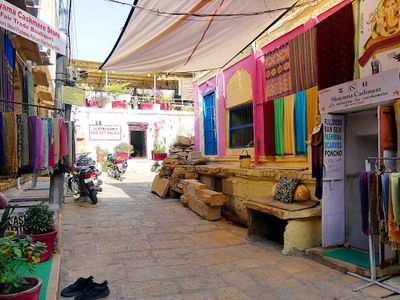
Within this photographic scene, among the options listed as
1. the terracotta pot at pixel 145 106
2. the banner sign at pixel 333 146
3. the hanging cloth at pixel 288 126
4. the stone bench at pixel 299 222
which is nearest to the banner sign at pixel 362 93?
Result: the banner sign at pixel 333 146

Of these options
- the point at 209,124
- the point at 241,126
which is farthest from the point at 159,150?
the point at 241,126

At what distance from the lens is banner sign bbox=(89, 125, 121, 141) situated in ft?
66.1

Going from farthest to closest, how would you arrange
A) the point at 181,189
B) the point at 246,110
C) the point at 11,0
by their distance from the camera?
1. the point at 181,189
2. the point at 246,110
3. the point at 11,0

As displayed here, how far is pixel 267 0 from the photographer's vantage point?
4.86 metres

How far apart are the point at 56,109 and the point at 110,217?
3.48 meters

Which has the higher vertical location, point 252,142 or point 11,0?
point 11,0

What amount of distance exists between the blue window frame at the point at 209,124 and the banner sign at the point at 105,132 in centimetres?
1131

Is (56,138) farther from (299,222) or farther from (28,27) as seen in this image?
(299,222)

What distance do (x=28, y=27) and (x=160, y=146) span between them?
17862 mm

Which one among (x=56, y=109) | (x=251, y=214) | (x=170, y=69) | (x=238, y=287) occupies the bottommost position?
(x=238, y=287)

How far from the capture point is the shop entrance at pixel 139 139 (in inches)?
849

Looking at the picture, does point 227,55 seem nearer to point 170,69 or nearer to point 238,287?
point 170,69

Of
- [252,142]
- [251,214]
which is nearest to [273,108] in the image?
[252,142]

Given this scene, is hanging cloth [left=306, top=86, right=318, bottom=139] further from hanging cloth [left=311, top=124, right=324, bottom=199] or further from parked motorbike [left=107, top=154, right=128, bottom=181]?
parked motorbike [left=107, top=154, right=128, bottom=181]
